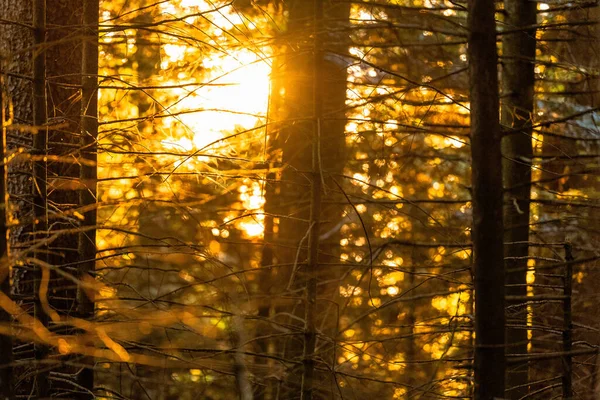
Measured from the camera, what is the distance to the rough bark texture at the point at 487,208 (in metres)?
4.91

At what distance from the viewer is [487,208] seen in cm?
493

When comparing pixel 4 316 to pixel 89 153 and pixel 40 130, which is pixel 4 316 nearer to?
pixel 40 130

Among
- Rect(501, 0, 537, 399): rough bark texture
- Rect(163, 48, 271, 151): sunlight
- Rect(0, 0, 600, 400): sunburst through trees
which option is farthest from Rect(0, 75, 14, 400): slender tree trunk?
Rect(501, 0, 537, 399): rough bark texture

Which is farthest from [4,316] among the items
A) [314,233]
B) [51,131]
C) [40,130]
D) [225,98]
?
[225,98]

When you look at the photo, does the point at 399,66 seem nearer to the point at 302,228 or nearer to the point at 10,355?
the point at 302,228

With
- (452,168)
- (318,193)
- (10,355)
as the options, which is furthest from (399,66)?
(10,355)

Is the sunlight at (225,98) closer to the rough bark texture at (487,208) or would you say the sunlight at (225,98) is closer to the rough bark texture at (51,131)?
the rough bark texture at (51,131)

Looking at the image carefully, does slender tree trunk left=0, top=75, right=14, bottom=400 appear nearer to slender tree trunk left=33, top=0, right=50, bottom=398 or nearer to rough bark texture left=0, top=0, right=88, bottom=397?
slender tree trunk left=33, top=0, right=50, bottom=398

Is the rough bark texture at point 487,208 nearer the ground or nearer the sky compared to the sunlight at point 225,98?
nearer the ground

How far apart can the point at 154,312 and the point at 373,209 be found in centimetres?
826

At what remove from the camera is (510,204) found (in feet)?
27.5

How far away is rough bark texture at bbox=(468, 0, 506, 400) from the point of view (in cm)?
491

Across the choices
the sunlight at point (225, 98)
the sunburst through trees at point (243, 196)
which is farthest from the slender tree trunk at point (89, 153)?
the sunlight at point (225, 98)

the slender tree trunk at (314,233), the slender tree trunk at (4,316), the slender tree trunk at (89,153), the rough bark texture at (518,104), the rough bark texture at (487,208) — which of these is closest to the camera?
the slender tree trunk at (4,316)
